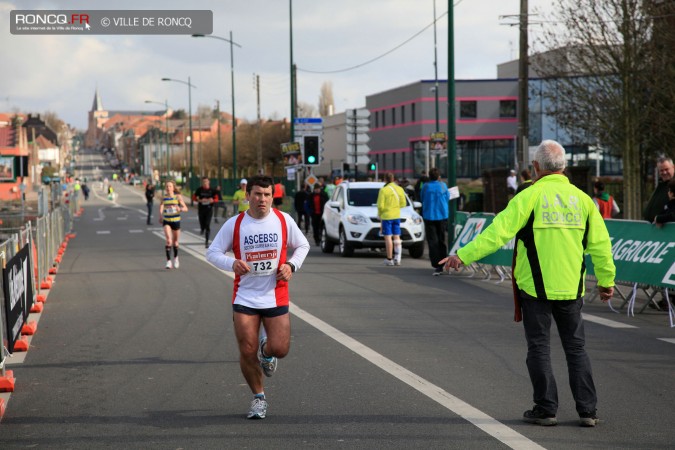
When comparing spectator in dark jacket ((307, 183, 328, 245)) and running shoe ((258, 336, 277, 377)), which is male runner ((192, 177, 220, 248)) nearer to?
spectator in dark jacket ((307, 183, 328, 245))

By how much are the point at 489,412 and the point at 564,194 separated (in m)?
1.56

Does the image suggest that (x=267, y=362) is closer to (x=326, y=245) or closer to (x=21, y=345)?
(x=21, y=345)

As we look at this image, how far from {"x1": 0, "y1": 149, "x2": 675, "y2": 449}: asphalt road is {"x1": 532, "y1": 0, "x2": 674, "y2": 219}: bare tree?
43.5 ft

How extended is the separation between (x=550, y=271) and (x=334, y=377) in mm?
2479

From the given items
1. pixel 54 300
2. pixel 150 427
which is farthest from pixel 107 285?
pixel 150 427

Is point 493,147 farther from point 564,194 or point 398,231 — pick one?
point 564,194

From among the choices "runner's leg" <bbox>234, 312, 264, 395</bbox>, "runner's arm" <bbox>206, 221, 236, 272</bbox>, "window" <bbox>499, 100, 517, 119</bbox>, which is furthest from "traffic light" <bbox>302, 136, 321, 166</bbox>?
"window" <bbox>499, 100, 517, 119</bbox>

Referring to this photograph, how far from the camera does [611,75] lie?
27.9 m

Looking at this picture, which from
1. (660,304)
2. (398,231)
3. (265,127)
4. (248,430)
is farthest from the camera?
(265,127)

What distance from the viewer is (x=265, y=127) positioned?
11356cm

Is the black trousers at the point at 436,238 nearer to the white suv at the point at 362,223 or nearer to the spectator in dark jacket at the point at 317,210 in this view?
the white suv at the point at 362,223

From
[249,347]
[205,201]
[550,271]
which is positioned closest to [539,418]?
[550,271]

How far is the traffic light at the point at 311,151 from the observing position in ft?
118

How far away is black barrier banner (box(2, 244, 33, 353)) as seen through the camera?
948 centimetres
